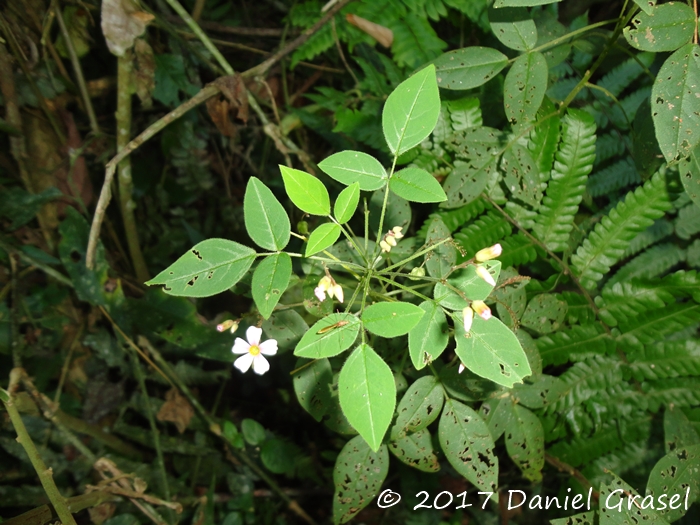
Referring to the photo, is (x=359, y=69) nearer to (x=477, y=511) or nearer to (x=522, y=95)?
(x=522, y=95)

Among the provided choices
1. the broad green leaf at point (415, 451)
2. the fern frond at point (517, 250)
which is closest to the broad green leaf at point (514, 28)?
the fern frond at point (517, 250)

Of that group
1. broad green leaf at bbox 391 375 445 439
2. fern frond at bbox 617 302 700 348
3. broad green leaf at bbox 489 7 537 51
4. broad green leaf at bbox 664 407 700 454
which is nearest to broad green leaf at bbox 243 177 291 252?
broad green leaf at bbox 391 375 445 439

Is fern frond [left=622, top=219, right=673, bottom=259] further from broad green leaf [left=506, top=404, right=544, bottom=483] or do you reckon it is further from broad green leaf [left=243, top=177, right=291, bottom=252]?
broad green leaf [left=243, top=177, right=291, bottom=252]

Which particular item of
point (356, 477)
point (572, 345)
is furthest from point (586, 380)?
point (356, 477)

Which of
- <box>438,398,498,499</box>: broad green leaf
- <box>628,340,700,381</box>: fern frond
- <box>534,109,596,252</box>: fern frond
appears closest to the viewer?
<box>438,398,498,499</box>: broad green leaf

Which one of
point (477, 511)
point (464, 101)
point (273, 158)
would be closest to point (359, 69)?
Answer: point (273, 158)

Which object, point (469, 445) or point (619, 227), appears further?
point (619, 227)

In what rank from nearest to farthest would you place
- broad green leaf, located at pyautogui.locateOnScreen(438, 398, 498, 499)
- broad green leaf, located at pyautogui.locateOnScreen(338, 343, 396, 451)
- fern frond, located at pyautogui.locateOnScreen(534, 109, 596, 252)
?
broad green leaf, located at pyautogui.locateOnScreen(338, 343, 396, 451) < broad green leaf, located at pyautogui.locateOnScreen(438, 398, 498, 499) < fern frond, located at pyautogui.locateOnScreen(534, 109, 596, 252)

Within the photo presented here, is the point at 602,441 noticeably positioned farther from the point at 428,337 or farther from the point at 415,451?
the point at 428,337
